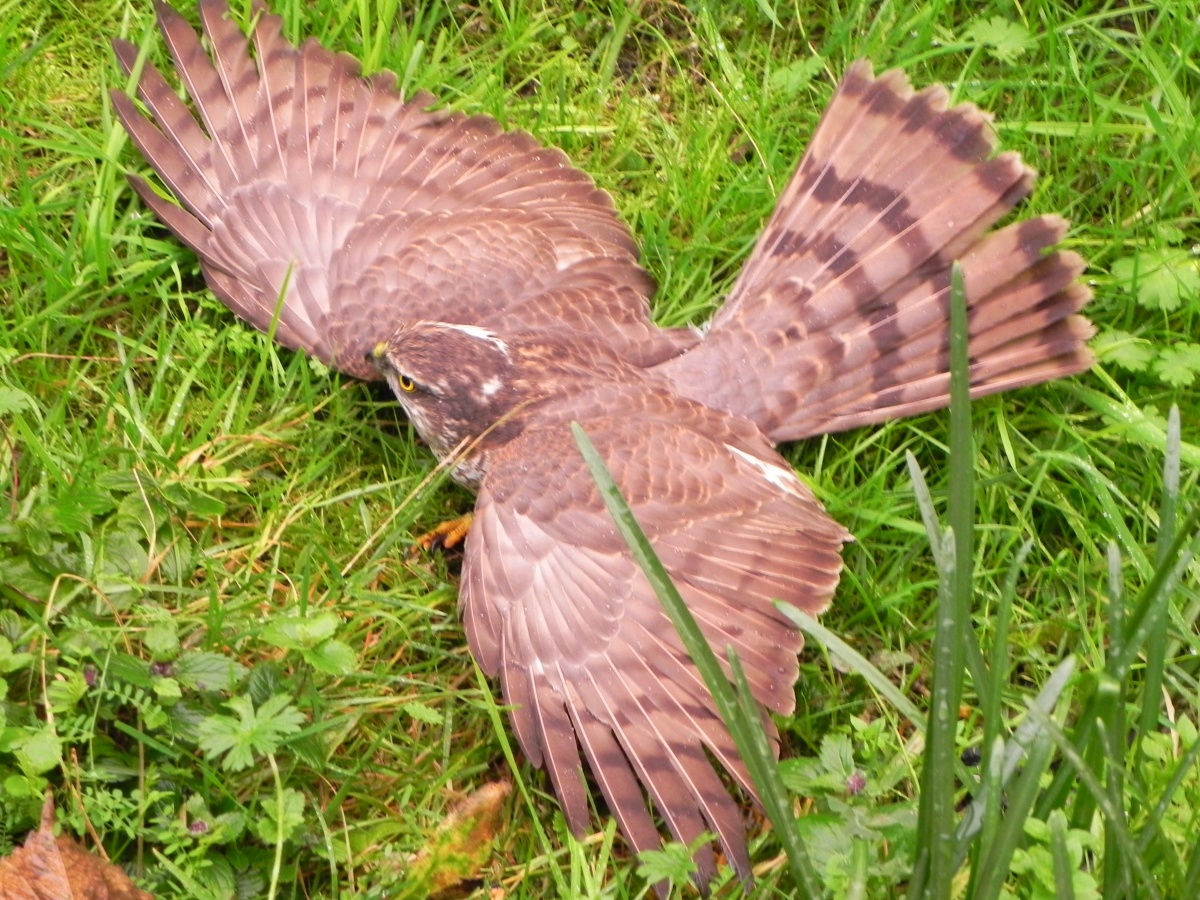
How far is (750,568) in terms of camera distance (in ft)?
11.6

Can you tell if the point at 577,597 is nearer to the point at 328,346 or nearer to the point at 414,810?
the point at 414,810

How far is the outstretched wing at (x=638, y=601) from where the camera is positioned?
3316 mm

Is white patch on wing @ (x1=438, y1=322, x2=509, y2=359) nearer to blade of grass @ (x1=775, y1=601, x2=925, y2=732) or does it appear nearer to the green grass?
the green grass

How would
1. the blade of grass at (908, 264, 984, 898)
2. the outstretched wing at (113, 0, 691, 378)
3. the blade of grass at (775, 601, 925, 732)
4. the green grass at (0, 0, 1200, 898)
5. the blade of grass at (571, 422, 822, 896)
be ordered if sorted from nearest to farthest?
1. the blade of grass at (908, 264, 984, 898)
2. the blade of grass at (571, 422, 822, 896)
3. the blade of grass at (775, 601, 925, 732)
4. the green grass at (0, 0, 1200, 898)
5. the outstretched wing at (113, 0, 691, 378)

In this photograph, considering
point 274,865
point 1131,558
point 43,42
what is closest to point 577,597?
point 274,865

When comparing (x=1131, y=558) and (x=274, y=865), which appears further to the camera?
(x=1131, y=558)

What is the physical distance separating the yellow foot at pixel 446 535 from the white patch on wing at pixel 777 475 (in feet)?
2.84

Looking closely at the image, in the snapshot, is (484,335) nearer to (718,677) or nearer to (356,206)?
(356,206)

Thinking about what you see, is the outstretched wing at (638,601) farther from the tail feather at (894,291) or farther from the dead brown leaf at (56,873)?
the dead brown leaf at (56,873)

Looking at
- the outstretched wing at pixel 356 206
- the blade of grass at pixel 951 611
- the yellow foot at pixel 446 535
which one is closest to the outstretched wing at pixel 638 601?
the yellow foot at pixel 446 535

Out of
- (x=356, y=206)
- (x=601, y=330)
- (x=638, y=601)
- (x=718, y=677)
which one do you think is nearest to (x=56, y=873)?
(x=638, y=601)

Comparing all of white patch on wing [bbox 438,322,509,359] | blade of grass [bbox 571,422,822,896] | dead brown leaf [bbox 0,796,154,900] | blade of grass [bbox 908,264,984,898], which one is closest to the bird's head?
white patch on wing [bbox 438,322,509,359]

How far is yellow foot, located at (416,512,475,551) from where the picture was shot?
3920 millimetres

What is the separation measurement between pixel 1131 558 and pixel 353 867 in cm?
250
